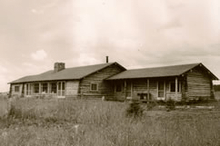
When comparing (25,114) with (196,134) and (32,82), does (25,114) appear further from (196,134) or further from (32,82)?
(32,82)

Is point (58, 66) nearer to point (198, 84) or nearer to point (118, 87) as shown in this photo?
point (118, 87)

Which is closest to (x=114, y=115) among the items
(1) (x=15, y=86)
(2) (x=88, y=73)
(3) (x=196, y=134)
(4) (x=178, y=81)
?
(3) (x=196, y=134)

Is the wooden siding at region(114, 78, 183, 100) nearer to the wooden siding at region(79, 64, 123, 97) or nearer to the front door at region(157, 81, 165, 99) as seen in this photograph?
the front door at region(157, 81, 165, 99)

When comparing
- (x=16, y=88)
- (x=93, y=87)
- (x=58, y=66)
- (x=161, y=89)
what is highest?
(x=58, y=66)

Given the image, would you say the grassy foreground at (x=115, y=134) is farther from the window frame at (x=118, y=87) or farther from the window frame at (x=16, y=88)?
the window frame at (x=16, y=88)

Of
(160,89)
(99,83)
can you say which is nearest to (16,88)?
(99,83)

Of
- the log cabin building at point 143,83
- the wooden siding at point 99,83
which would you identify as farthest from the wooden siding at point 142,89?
the wooden siding at point 99,83

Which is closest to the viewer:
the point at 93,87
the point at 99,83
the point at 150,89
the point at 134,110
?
the point at 134,110

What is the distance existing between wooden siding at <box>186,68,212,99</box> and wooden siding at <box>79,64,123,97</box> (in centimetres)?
1001

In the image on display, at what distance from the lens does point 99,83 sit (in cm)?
3400

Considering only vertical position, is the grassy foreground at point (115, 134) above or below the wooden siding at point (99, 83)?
below

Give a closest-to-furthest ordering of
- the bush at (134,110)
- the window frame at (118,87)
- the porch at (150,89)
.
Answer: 1. the bush at (134,110)
2. the porch at (150,89)
3. the window frame at (118,87)

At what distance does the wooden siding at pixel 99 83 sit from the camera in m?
32.5

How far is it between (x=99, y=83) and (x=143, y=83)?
579 centimetres
